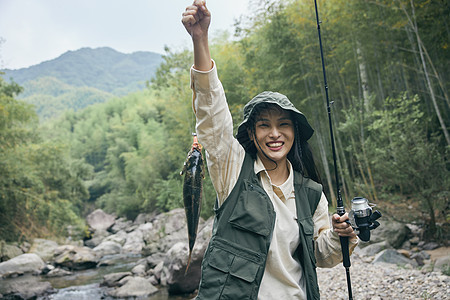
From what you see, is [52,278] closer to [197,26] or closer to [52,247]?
[52,247]

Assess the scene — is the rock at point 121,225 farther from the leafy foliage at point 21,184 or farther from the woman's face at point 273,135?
the woman's face at point 273,135

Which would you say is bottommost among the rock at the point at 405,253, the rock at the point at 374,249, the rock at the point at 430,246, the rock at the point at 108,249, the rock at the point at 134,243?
the rock at the point at 134,243

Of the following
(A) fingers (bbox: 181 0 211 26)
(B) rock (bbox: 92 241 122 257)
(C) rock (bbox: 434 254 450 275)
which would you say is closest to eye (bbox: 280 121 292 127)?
(A) fingers (bbox: 181 0 211 26)

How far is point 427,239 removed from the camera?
26.0ft

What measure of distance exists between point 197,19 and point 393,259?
22.3 feet

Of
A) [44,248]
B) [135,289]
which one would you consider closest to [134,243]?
[44,248]

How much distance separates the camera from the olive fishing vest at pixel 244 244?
1.68m

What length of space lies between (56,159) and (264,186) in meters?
20.4

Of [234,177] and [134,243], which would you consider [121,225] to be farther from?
[234,177]

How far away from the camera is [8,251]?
13.4 m

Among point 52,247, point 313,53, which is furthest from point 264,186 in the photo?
point 52,247

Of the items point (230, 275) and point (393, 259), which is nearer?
point (230, 275)

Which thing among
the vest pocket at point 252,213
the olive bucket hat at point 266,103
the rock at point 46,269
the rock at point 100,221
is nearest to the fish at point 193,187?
the olive bucket hat at point 266,103

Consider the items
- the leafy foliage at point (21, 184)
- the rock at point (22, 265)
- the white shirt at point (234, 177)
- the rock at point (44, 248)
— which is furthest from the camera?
the rock at point (44, 248)
